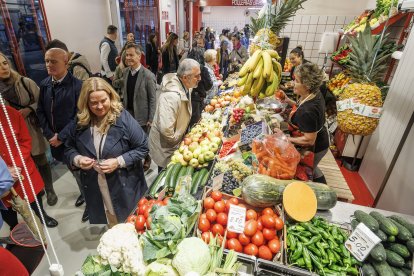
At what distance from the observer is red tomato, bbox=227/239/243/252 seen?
1.49m

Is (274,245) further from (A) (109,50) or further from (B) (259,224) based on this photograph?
(A) (109,50)

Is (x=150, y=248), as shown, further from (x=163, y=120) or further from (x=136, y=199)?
(x=163, y=120)

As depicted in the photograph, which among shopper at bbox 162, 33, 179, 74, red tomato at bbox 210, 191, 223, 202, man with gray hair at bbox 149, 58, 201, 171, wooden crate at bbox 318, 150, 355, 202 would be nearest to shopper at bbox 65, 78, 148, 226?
man with gray hair at bbox 149, 58, 201, 171

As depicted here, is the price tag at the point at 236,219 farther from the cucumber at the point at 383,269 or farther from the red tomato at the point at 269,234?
the cucumber at the point at 383,269

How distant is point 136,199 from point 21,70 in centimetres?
414

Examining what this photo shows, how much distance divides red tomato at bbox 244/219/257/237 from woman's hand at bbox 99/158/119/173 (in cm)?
131

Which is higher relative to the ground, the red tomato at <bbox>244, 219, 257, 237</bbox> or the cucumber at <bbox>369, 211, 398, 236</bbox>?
the cucumber at <bbox>369, 211, 398, 236</bbox>

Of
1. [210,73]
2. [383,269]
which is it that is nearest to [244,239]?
A: [383,269]

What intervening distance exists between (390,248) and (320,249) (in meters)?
0.46

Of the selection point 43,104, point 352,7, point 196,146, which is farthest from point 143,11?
point 196,146

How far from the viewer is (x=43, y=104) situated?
9.56 feet

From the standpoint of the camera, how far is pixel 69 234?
10.4 feet

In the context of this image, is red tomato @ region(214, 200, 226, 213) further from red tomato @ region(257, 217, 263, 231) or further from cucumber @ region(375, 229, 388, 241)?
cucumber @ region(375, 229, 388, 241)

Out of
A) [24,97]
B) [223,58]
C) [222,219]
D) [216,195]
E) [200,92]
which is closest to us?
[222,219]
